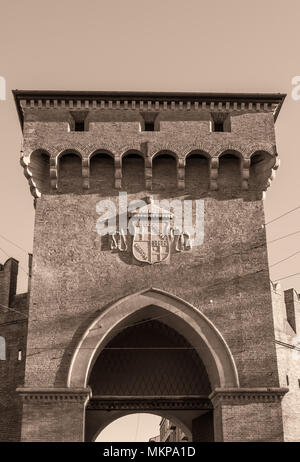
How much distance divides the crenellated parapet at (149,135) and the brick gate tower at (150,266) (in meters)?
0.04

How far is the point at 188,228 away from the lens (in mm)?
19609

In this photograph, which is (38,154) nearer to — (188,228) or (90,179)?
(90,179)

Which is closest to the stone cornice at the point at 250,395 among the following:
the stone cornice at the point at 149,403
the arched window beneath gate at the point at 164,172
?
the stone cornice at the point at 149,403

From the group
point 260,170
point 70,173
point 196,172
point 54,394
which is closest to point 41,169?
point 70,173

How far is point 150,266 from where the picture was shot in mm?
19156

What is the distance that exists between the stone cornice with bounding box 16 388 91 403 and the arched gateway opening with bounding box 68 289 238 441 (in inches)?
41.9

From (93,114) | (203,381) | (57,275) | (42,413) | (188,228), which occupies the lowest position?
(42,413)

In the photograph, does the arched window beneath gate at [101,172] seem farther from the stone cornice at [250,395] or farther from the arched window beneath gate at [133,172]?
the stone cornice at [250,395]

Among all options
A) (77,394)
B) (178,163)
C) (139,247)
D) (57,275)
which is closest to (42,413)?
(77,394)

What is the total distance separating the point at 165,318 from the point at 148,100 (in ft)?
20.1

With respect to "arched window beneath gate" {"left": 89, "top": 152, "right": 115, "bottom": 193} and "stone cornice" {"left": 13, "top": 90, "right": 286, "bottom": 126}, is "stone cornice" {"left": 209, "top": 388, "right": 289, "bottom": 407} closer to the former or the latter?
"arched window beneath gate" {"left": 89, "top": 152, "right": 115, "bottom": 193}

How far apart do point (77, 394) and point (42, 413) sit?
3.11 ft

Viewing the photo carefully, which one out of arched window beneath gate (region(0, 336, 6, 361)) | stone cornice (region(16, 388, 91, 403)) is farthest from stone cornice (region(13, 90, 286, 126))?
stone cornice (region(16, 388, 91, 403))

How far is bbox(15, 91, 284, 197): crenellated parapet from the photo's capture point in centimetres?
1994
